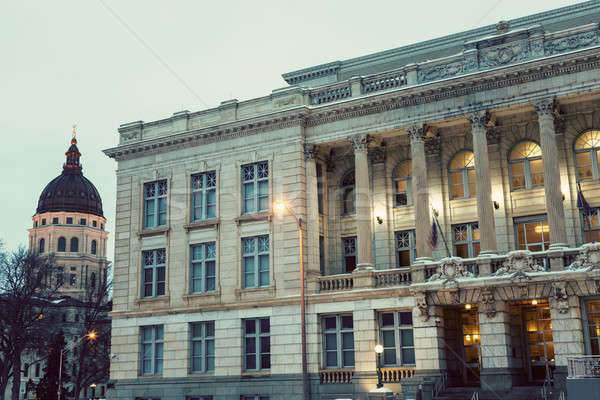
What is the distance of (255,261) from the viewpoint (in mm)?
39562

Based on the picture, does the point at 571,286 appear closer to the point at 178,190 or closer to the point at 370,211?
the point at 370,211

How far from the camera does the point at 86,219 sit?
542ft

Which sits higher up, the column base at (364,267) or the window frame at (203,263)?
the window frame at (203,263)

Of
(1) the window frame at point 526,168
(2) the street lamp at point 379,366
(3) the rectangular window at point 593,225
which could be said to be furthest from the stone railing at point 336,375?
(3) the rectangular window at point 593,225

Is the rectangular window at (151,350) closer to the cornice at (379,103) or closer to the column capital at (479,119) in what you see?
the cornice at (379,103)

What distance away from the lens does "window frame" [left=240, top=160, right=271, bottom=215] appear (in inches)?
1583

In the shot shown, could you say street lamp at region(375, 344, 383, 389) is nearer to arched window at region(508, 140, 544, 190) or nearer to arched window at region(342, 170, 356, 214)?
arched window at region(342, 170, 356, 214)

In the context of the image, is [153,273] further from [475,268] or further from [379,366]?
[475,268]

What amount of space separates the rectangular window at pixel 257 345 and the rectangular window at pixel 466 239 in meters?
10.8

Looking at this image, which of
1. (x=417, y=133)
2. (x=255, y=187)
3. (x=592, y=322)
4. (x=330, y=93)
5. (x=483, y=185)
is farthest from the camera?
(x=255, y=187)

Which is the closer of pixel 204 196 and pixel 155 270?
pixel 204 196

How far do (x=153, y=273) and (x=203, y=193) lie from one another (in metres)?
5.59

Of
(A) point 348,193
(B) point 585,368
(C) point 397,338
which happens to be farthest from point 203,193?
(B) point 585,368

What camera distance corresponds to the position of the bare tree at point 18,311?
65188mm
